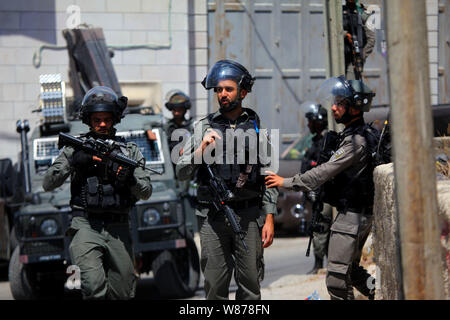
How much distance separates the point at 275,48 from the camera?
15.8 meters

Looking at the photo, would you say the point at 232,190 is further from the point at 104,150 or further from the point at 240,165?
the point at 104,150

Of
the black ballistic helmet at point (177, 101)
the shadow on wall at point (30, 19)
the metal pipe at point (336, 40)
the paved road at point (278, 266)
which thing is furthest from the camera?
the shadow on wall at point (30, 19)

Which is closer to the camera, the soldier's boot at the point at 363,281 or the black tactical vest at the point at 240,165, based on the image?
the black tactical vest at the point at 240,165

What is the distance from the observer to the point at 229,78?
5.54 m

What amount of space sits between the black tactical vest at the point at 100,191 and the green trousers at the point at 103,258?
0.38 feet

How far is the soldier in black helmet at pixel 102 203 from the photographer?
5.66m

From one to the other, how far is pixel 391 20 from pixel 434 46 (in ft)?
42.2

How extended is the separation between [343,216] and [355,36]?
2.67 meters

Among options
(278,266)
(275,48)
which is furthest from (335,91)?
(275,48)

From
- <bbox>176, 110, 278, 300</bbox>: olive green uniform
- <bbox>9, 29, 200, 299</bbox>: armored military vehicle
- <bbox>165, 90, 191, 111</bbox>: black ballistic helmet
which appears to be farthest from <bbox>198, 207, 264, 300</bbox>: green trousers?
<bbox>165, 90, 191, 111</bbox>: black ballistic helmet

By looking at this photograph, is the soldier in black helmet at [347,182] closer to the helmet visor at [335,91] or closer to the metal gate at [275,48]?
the helmet visor at [335,91]

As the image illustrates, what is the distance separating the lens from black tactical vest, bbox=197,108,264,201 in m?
5.44

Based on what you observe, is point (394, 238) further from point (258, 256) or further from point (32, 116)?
point (32, 116)

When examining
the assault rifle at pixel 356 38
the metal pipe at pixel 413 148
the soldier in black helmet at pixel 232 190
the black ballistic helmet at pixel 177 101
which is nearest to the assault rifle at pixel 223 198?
the soldier in black helmet at pixel 232 190
